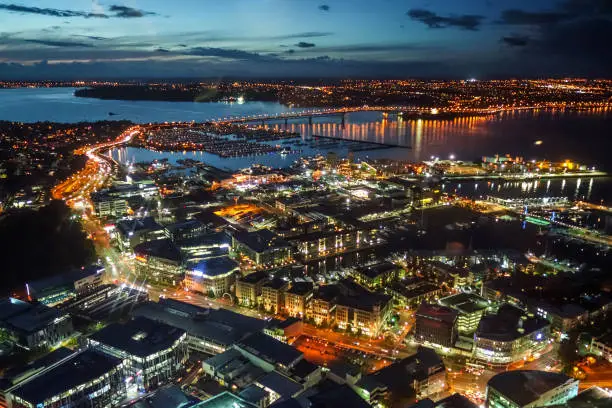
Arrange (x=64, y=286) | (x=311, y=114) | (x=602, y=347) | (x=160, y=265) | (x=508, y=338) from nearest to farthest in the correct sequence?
(x=508, y=338)
(x=602, y=347)
(x=64, y=286)
(x=160, y=265)
(x=311, y=114)

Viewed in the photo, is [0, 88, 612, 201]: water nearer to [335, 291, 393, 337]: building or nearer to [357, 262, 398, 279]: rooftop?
[357, 262, 398, 279]: rooftop

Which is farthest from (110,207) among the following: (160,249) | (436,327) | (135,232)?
(436,327)

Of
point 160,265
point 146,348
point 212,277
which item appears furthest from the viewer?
point 160,265

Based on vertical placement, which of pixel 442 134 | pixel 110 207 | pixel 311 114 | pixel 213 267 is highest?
pixel 311 114

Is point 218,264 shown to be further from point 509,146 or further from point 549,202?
point 509,146

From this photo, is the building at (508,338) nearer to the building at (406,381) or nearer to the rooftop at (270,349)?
the building at (406,381)

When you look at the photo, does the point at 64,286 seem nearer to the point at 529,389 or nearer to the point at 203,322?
the point at 203,322

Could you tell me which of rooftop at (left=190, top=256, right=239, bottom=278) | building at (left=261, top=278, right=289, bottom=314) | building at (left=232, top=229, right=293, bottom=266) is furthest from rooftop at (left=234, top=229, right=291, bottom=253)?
building at (left=261, top=278, right=289, bottom=314)

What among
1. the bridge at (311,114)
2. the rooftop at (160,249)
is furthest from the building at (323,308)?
the bridge at (311,114)
